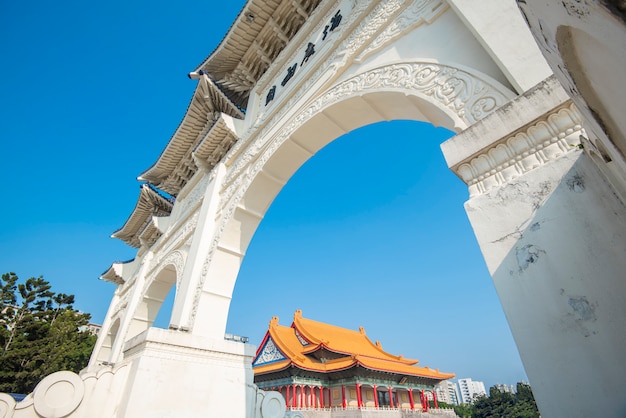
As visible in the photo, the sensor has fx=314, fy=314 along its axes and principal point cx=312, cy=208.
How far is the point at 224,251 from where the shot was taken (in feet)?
14.5

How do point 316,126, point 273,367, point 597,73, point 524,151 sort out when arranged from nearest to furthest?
point 597,73 < point 524,151 < point 316,126 < point 273,367

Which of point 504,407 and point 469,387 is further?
point 469,387

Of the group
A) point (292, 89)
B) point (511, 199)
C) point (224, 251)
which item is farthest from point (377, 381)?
point (511, 199)

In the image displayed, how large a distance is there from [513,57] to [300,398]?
13.8 metres

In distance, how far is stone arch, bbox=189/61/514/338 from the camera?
6.63 feet

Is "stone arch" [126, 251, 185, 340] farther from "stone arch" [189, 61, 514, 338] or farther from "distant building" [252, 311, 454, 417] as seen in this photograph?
"distant building" [252, 311, 454, 417]

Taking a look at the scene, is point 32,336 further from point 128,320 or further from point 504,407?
point 504,407

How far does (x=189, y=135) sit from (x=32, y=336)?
461 inches

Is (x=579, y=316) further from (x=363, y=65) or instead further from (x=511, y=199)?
(x=363, y=65)

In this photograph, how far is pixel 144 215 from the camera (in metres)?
10.2

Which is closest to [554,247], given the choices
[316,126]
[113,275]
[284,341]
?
[316,126]

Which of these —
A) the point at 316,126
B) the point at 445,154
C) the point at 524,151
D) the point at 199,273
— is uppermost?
the point at 316,126

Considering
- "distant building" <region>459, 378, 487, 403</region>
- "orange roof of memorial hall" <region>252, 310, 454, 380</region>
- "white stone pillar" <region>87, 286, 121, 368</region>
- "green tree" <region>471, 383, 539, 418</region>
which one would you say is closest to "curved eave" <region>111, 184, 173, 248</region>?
"white stone pillar" <region>87, 286, 121, 368</region>

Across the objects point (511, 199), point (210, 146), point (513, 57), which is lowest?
point (511, 199)
